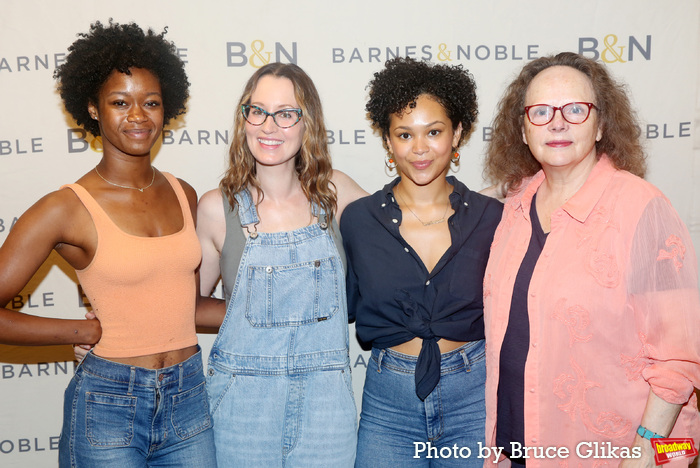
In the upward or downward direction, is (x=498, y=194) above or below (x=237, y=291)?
above

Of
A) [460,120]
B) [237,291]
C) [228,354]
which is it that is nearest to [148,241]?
[237,291]

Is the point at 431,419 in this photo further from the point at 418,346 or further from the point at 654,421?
the point at 654,421

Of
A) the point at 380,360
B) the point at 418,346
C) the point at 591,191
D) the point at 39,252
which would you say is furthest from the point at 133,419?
the point at 591,191

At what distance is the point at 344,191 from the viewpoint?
8.72 ft

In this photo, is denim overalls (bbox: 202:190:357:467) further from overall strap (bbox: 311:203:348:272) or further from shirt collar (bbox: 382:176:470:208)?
shirt collar (bbox: 382:176:470:208)

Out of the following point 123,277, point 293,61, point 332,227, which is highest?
point 293,61

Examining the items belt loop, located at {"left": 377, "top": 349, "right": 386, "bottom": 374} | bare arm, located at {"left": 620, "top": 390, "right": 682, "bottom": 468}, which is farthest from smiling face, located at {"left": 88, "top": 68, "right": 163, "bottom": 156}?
bare arm, located at {"left": 620, "top": 390, "right": 682, "bottom": 468}

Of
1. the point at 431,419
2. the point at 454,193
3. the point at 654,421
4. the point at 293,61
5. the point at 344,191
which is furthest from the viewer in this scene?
the point at 293,61

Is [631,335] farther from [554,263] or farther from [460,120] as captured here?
[460,120]

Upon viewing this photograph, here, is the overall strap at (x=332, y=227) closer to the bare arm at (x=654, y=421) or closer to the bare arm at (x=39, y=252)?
the bare arm at (x=39, y=252)

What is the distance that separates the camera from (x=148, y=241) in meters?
2.08

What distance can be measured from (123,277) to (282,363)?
2.21 ft

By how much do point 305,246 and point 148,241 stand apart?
61 centimetres

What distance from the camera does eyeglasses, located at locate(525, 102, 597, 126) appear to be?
207 cm
